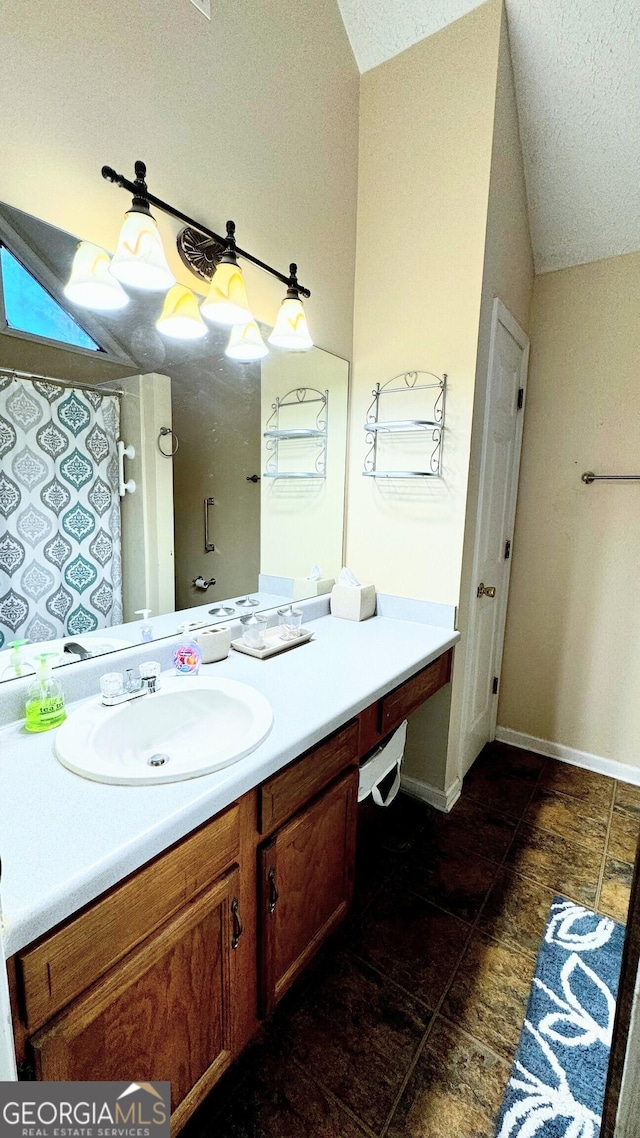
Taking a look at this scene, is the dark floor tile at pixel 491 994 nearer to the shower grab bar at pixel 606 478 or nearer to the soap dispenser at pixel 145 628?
the soap dispenser at pixel 145 628

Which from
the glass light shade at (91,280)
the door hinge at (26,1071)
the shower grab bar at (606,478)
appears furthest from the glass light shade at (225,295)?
the shower grab bar at (606,478)

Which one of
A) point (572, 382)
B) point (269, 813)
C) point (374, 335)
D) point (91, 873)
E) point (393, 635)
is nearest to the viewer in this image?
point (91, 873)

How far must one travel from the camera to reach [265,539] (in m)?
1.77

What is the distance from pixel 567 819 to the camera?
202 cm

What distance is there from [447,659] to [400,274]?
4.81 feet

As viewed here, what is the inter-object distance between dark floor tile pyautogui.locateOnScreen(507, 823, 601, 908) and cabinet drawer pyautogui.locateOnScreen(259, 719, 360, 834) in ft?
3.26

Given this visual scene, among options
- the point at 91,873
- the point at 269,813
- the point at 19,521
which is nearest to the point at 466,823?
the point at 269,813

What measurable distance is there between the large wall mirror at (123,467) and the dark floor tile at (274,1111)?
104cm

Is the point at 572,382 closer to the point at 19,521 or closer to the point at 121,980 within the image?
the point at 19,521

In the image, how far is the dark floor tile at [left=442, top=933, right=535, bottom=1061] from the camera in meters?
1.20

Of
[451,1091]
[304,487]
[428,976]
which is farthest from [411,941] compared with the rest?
[304,487]

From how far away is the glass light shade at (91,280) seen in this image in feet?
3.50

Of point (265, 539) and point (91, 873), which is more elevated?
point (265, 539)

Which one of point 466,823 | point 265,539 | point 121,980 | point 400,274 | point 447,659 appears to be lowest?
point 466,823
